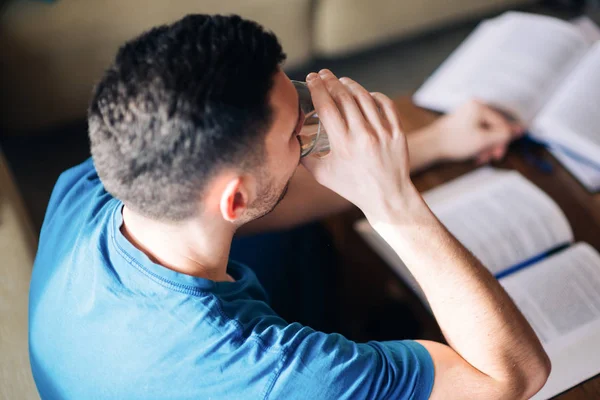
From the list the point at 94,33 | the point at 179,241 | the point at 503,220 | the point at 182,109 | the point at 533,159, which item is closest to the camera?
the point at 182,109

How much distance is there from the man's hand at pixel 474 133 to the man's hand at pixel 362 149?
15.0 inches

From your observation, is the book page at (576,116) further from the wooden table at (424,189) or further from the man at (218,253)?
the man at (218,253)

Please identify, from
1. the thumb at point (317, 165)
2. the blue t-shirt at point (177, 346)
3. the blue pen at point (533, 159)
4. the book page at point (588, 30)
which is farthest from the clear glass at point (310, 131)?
the book page at point (588, 30)

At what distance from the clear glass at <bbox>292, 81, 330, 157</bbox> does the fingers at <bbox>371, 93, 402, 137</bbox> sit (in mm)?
99

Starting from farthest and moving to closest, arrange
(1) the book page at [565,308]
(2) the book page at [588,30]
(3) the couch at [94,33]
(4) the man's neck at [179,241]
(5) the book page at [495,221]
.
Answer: (3) the couch at [94,33] → (2) the book page at [588,30] → (5) the book page at [495,221] → (1) the book page at [565,308] → (4) the man's neck at [179,241]

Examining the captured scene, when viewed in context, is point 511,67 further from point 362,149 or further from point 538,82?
point 362,149

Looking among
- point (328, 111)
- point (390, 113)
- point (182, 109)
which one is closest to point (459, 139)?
point (390, 113)

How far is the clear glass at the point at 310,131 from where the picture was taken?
0.82 meters

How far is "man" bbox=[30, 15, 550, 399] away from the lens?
67 centimetres

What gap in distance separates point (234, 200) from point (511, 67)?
895mm

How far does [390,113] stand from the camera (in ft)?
2.84

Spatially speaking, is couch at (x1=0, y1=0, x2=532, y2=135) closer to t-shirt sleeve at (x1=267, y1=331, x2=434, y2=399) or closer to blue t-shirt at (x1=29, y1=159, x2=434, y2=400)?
blue t-shirt at (x1=29, y1=159, x2=434, y2=400)

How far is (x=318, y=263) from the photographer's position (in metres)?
1.21

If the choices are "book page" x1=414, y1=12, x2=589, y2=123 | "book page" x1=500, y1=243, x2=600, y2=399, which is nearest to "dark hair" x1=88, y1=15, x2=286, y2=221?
"book page" x1=500, y1=243, x2=600, y2=399
